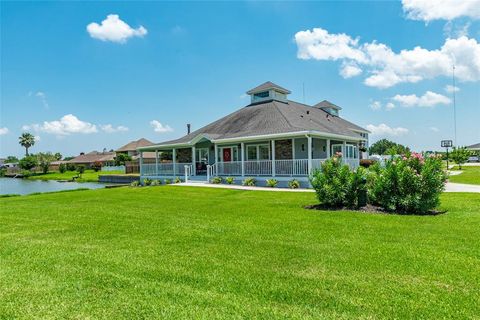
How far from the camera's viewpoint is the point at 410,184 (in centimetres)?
865

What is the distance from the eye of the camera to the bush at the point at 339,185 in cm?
934

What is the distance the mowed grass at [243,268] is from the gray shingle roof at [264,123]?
1161 centimetres

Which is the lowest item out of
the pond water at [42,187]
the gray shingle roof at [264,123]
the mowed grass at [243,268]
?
the pond water at [42,187]

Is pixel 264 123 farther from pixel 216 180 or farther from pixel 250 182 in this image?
pixel 216 180

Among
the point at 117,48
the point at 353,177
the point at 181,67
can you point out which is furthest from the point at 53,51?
the point at 353,177

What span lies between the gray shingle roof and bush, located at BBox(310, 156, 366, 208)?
8229mm

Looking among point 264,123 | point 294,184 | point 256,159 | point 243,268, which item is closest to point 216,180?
point 256,159

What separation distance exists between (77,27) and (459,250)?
18006 millimetres

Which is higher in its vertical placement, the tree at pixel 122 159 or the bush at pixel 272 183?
the tree at pixel 122 159

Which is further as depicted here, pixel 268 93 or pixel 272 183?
pixel 268 93

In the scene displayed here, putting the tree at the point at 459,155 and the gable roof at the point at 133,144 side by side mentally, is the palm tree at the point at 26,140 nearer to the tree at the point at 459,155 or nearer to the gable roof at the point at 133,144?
the gable roof at the point at 133,144

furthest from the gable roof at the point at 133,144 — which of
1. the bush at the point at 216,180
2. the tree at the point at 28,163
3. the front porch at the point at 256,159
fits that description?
the bush at the point at 216,180

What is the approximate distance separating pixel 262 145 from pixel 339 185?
1168 cm

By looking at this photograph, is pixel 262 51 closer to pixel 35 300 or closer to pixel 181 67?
pixel 181 67
